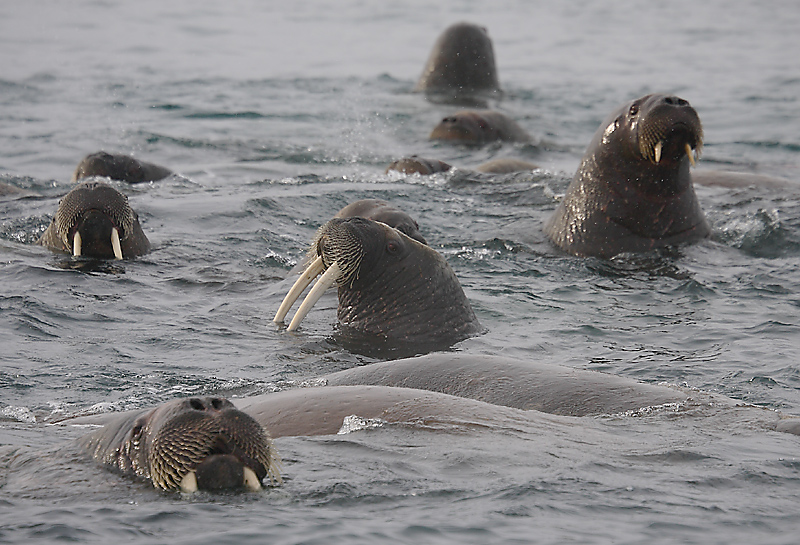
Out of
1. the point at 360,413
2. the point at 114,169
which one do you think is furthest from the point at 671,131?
the point at 114,169

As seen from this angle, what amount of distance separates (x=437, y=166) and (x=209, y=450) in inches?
389

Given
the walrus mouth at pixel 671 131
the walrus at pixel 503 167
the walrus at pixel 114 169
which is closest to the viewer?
the walrus mouth at pixel 671 131

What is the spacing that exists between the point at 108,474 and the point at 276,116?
16.3 meters

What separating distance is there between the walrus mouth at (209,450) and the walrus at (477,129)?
40.7 ft

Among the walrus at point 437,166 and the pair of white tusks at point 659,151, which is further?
the walrus at point 437,166

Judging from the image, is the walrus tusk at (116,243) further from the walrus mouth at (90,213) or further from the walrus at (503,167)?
the walrus at (503,167)

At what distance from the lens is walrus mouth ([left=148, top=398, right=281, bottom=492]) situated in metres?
3.96

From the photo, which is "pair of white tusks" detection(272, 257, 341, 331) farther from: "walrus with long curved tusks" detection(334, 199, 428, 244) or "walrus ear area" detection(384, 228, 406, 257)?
"walrus with long curved tusks" detection(334, 199, 428, 244)

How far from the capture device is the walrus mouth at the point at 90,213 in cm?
932

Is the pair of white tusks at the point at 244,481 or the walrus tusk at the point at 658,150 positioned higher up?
the walrus tusk at the point at 658,150

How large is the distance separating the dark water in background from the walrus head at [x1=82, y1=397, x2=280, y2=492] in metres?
0.09

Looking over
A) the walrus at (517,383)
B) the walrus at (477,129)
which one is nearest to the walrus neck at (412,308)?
the walrus at (517,383)

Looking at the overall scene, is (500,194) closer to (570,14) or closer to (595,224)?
(595,224)

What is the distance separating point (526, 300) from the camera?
9031 millimetres
